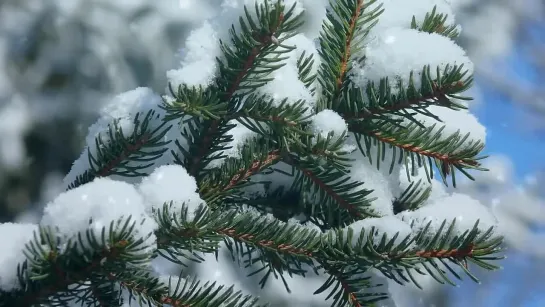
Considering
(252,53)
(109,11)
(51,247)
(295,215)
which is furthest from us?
(109,11)

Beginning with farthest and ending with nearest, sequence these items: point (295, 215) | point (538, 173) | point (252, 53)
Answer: point (538, 173) < point (295, 215) < point (252, 53)

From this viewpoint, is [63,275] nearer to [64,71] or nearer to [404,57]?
[404,57]

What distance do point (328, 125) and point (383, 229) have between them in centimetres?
11

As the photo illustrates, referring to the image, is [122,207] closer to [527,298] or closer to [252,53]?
[252,53]

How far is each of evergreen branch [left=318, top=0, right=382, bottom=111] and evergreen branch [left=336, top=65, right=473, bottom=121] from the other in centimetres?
2

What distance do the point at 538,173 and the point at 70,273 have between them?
9.50ft

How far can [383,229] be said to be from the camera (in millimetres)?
505

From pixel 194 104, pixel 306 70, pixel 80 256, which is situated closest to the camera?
pixel 80 256

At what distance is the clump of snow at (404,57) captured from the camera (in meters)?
0.54

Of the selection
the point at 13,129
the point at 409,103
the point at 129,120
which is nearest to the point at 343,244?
the point at 409,103

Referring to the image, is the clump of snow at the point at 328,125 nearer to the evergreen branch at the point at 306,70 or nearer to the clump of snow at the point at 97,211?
the evergreen branch at the point at 306,70

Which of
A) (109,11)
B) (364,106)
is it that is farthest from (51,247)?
(109,11)

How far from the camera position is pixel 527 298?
2.56 metres

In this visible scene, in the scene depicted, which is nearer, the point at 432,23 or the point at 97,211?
the point at 97,211
